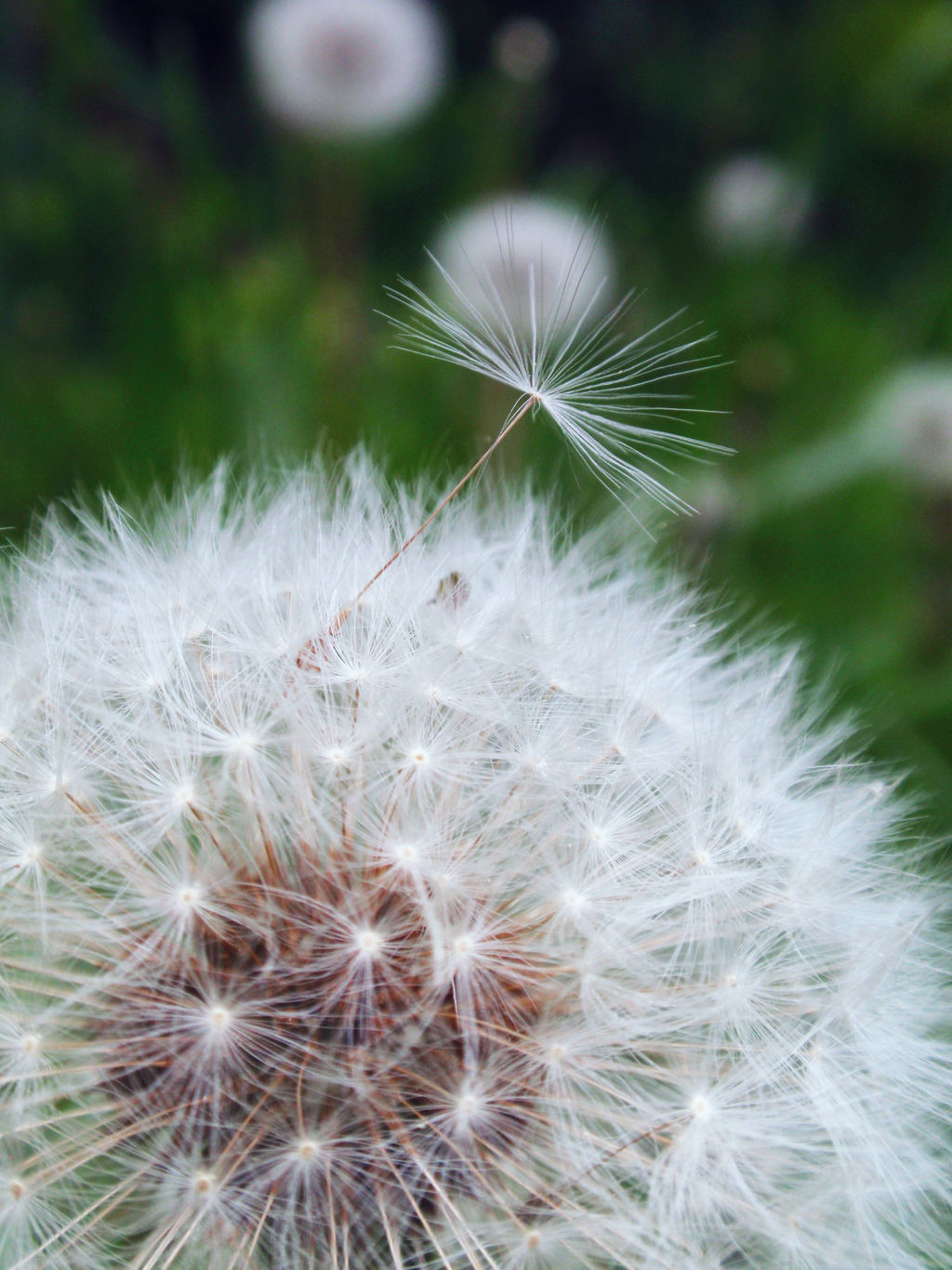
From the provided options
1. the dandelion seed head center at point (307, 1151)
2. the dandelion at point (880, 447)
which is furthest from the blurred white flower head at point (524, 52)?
the dandelion seed head center at point (307, 1151)

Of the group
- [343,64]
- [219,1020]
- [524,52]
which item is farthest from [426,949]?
[343,64]

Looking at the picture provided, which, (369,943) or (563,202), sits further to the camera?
(563,202)

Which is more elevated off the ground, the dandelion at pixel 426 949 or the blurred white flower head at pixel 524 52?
the blurred white flower head at pixel 524 52

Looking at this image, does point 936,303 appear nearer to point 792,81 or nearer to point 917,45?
point 917,45

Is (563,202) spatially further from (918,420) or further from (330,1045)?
(330,1045)

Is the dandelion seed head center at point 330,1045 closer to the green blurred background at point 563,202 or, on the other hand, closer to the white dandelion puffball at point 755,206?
the green blurred background at point 563,202

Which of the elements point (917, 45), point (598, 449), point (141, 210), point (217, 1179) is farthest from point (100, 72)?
point (217, 1179)
